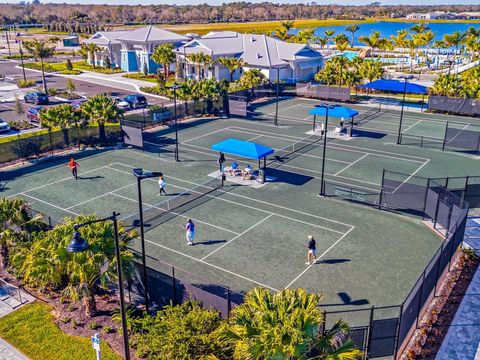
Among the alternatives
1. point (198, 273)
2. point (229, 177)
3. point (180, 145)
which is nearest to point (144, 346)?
point (198, 273)

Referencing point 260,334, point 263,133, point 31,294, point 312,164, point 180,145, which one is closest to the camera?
point 260,334

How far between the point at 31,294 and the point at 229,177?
16.7m

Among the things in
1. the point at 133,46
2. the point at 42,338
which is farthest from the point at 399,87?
the point at 133,46

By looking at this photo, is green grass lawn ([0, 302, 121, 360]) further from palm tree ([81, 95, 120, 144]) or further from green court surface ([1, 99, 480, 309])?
palm tree ([81, 95, 120, 144])

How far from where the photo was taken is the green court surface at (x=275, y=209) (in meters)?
22.1

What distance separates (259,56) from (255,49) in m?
2.95

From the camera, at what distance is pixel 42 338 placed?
702 inches

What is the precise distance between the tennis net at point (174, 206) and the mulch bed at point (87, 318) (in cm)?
672

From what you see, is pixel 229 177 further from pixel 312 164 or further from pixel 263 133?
pixel 263 133

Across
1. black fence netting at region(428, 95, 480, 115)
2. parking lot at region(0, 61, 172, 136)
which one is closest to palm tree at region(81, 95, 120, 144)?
parking lot at region(0, 61, 172, 136)

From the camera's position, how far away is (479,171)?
35.3 m

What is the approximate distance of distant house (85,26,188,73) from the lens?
8256 centimetres

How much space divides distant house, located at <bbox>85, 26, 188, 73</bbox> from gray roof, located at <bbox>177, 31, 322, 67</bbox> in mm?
5821

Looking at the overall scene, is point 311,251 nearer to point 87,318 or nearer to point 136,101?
point 87,318
